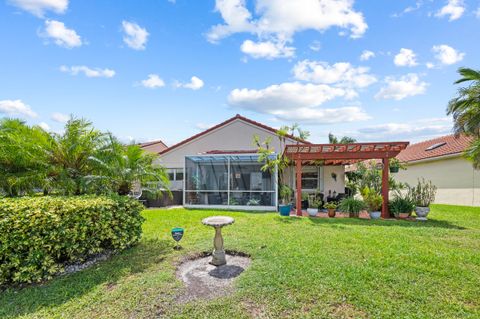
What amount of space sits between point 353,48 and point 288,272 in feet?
34.0

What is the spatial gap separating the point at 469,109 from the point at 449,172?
8845 millimetres

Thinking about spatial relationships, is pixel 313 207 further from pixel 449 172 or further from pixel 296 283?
pixel 449 172

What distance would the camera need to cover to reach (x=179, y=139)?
62.6ft

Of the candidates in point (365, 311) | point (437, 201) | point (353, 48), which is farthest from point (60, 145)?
point (437, 201)

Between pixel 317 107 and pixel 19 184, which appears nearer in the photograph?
pixel 19 184

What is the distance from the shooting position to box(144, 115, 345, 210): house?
14.1 meters

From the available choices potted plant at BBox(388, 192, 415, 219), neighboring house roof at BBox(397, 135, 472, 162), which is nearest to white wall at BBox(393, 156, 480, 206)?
neighboring house roof at BBox(397, 135, 472, 162)

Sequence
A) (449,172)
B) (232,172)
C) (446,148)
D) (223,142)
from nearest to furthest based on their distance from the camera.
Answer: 1. (232,172)
2. (449,172)
3. (446,148)
4. (223,142)

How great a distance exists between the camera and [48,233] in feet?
15.6

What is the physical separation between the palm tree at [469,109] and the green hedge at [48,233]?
12.0 m

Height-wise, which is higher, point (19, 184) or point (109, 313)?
point (19, 184)

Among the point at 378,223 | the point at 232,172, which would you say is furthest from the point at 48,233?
the point at 232,172

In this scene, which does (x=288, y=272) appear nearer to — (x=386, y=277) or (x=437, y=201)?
(x=386, y=277)

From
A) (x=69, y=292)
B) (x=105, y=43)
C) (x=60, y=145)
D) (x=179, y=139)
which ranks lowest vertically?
(x=69, y=292)
